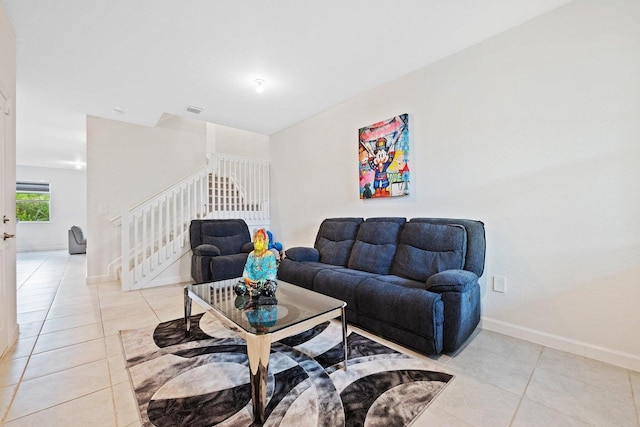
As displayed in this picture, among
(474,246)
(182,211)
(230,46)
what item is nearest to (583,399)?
(474,246)

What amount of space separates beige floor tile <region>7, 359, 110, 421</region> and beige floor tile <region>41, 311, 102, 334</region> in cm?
94

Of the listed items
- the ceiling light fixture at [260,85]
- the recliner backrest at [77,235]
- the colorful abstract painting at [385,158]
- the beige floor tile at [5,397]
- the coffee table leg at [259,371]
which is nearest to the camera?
the coffee table leg at [259,371]

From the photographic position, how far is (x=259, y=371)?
1.27 meters

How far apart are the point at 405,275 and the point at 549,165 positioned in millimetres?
1407

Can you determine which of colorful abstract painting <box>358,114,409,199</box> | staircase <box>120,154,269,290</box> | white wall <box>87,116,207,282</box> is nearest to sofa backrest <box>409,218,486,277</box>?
colorful abstract painting <box>358,114,409,199</box>

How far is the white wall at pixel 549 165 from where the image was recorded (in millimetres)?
1814

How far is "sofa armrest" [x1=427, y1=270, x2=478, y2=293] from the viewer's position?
6.07 ft

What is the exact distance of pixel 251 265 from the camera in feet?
6.35

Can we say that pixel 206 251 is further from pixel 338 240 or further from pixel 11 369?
pixel 11 369

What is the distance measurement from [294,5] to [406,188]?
1.91 meters

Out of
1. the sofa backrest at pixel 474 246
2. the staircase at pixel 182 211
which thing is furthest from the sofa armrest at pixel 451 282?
the staircase at pixel 182 211

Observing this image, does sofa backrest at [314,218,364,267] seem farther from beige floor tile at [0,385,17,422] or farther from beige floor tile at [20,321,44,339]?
beige floor tile at [20,321,44,339]

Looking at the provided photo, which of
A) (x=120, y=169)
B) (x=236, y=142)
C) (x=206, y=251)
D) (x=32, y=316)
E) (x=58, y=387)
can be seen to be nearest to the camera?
(x=58, y=387)

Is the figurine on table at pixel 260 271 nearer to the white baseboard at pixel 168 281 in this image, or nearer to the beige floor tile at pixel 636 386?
the beige floor tile at pixel 636 386
